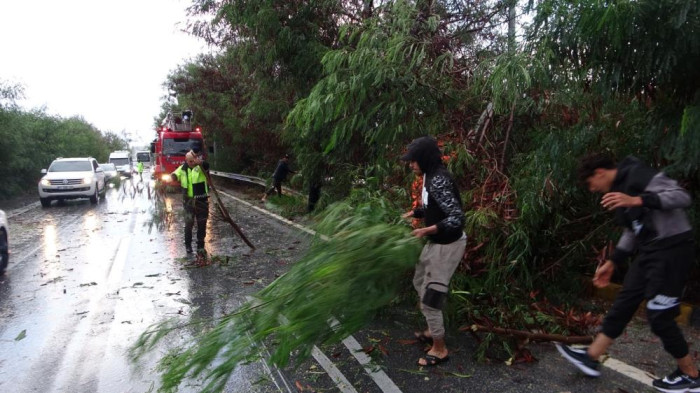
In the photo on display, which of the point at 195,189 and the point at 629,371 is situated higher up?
the point at 195,189

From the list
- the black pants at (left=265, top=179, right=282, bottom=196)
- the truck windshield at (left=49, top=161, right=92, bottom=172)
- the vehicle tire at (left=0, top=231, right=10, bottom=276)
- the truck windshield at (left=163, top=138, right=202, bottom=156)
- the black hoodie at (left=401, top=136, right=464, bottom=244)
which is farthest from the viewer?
the truck windshield at (left=163, top=138, right=202, bottom=156)

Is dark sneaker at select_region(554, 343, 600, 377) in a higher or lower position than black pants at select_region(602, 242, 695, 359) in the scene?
lower

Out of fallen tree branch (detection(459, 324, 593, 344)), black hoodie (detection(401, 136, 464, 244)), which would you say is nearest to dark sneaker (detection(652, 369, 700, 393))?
fallen tree branch (detection(459, 324, 593, 344))

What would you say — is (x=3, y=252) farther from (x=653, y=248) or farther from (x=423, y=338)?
(x=653, y=248)

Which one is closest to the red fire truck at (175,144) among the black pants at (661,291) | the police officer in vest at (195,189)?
the police officer in vest at (195,189)

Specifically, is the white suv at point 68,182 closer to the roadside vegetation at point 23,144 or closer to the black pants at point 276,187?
the roadside vegetation at point 23,144

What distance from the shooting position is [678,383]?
345cm

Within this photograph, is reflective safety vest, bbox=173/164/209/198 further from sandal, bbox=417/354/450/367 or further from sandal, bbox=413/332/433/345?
sandal, bbox=417/354/450/367

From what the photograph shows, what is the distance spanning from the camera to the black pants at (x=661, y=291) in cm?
329

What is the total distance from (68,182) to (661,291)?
19.9 metres

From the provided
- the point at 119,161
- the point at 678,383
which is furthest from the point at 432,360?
the point at 119,161

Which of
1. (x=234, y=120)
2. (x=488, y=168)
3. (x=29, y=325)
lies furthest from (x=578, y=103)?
(x=234, y=120)

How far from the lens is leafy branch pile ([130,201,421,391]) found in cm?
327

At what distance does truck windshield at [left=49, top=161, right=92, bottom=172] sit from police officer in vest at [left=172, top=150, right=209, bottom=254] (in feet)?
44.3
